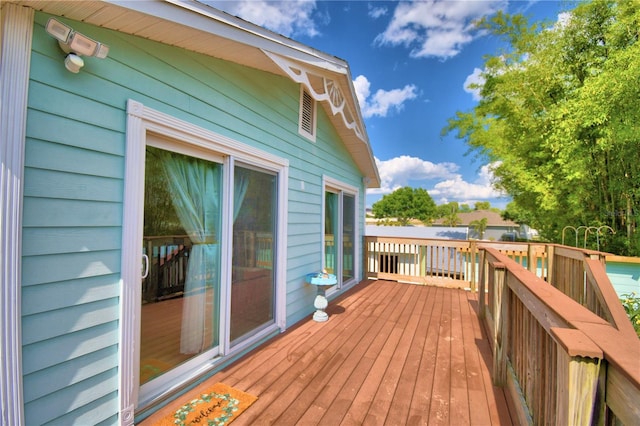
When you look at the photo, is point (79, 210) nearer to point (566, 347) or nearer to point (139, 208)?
point (139, 208)

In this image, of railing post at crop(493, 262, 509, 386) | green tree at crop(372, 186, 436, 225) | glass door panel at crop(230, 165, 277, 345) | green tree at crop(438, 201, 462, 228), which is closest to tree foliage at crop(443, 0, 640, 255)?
railing post at crop(493, 262, 509, 386)

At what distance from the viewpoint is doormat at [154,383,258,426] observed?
179 centimetres

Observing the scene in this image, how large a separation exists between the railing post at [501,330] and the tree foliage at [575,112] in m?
4.18

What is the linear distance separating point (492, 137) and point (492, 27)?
2497mm

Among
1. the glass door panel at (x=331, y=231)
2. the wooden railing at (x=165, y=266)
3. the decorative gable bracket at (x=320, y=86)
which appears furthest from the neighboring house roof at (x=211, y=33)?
the glass door panel at (x=331, y=231)

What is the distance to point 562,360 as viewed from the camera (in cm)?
94

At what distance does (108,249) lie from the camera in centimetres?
162

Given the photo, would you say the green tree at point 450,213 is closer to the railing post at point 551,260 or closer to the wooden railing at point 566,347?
the railing post at point 551,260

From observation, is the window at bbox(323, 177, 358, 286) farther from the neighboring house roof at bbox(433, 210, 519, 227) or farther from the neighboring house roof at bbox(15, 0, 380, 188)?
the neighboring house roof at bbox(433, 210, 519, 227)

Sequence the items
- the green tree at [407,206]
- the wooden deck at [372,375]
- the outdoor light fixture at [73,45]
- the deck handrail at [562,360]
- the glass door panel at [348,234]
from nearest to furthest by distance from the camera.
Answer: the deck handrail at [562,360], the outdoor light fixture at [73,45], the wooden deck at [372,375], the glass door panel at [348,234], the green tree at [407,206]

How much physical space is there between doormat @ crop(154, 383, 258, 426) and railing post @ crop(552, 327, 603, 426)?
1795 millimetres

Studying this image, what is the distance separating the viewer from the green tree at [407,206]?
132ft

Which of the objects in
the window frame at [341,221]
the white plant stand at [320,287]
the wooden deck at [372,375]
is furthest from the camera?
the window frame at [341,221]

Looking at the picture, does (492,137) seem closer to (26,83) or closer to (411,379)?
(411,379)
